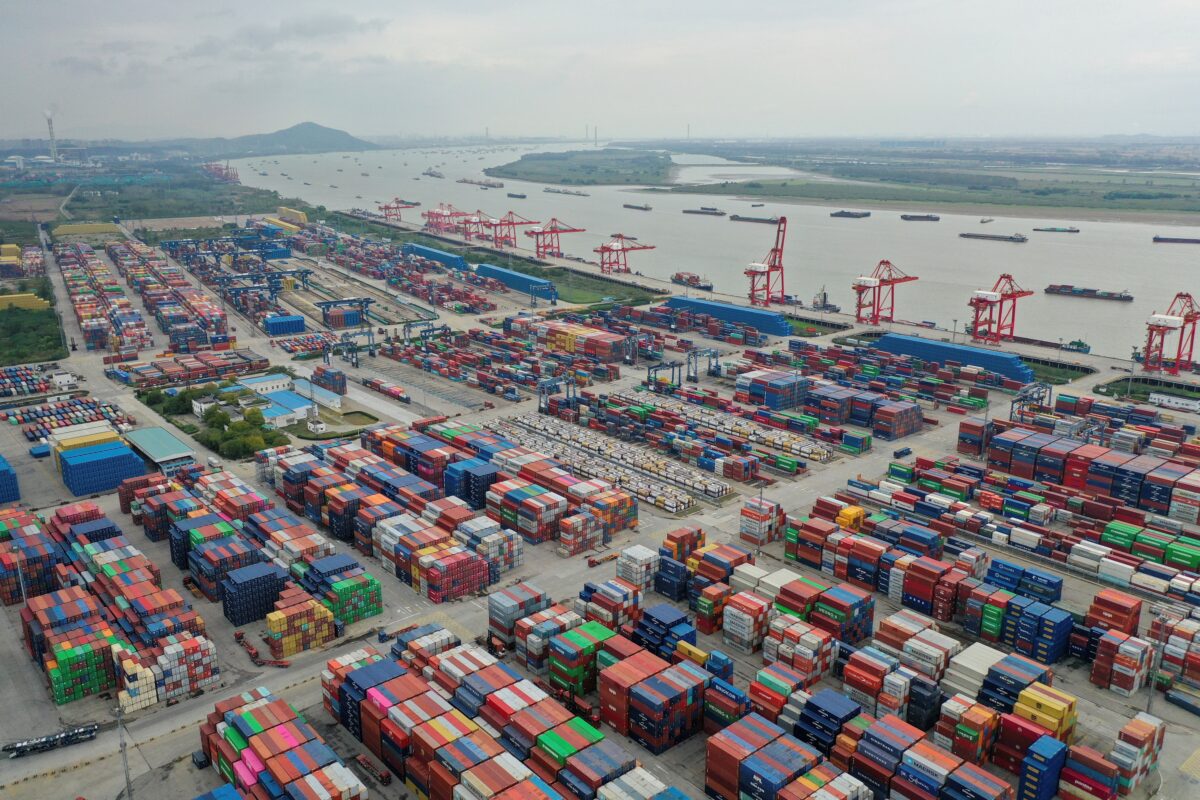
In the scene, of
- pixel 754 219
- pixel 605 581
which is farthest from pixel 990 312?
pixel 754 219

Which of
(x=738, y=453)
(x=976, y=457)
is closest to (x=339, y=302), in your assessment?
(x=738, y=453)

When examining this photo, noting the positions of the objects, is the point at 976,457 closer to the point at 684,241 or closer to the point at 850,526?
the point at 850,526

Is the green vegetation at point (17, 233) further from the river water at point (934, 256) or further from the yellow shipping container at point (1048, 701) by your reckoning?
the yellow shipping container at point (1048, 701)

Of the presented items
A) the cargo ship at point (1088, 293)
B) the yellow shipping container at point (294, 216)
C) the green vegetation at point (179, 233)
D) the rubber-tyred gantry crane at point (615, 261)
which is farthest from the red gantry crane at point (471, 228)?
the cargo ship at point (1088, 293)

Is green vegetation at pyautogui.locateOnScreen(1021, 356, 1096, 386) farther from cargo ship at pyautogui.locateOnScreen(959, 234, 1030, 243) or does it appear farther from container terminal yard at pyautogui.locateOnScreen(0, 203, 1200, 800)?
cargo ship at pyautogui.locateOnScreen(959, 234, 1030, 243)

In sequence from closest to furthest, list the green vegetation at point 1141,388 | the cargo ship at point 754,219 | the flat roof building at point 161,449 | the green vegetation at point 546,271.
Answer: the flat roof building at point 161,449 → the green vegetation at point 1141,388 → the green vegetation at point 546,271 → the cargo ship at point 754,219

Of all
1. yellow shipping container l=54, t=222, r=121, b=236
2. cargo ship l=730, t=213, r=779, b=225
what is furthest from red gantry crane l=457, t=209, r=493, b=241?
yellow shipping container l=54, t=222, r=121, b=236

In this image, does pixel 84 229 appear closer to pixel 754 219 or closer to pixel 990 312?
pixel 754 219
